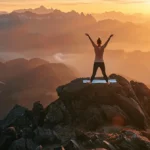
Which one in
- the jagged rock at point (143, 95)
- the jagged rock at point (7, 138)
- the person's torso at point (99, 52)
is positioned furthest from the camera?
the jagged rock at point (143, 95)

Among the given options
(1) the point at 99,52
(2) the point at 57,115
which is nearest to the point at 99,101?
(2) the point at 57,115

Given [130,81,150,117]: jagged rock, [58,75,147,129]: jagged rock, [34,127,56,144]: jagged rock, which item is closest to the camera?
[34,127,56,144]: jagged rock

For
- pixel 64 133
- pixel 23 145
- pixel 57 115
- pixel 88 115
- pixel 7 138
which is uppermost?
pixel 88 115

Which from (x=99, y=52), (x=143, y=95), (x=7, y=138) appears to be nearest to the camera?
(x=99, y=52)

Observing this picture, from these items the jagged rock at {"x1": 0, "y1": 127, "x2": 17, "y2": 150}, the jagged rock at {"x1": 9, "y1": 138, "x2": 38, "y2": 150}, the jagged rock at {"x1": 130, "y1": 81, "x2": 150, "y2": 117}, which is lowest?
the jagged rock at {"x1": 0, "y1": 127, "x2": 17, "y2": 150}

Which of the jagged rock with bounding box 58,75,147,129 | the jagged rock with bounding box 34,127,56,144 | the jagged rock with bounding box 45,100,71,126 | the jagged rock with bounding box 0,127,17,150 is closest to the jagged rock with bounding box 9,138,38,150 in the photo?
the jagged rock with bounding box 34,127,56,144

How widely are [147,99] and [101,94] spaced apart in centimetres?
847

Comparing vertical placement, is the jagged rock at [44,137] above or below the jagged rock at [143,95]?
below

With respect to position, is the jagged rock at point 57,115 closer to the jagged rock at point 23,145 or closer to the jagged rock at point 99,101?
Answer: the jagged rock at point 99,101

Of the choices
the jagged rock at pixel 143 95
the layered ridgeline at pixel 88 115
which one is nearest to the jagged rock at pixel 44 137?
the layered ridgeline at pixel 88 115

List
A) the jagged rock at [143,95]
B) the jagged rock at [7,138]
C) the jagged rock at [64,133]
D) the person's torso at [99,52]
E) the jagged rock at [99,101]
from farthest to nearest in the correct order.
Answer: the jagged rock at [143,95]
the jagged rock at [99,101]
the jagged rock at [7,138]
the person's torso at [99,52]
the jagged rock at [64,133]

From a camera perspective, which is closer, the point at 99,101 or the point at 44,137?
the point at 44,137

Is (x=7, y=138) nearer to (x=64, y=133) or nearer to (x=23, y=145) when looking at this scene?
(x=23, y=145)

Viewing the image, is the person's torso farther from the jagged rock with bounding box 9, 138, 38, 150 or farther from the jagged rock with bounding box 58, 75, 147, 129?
the jagged rock with bounding box 9, 138, 38, 150
